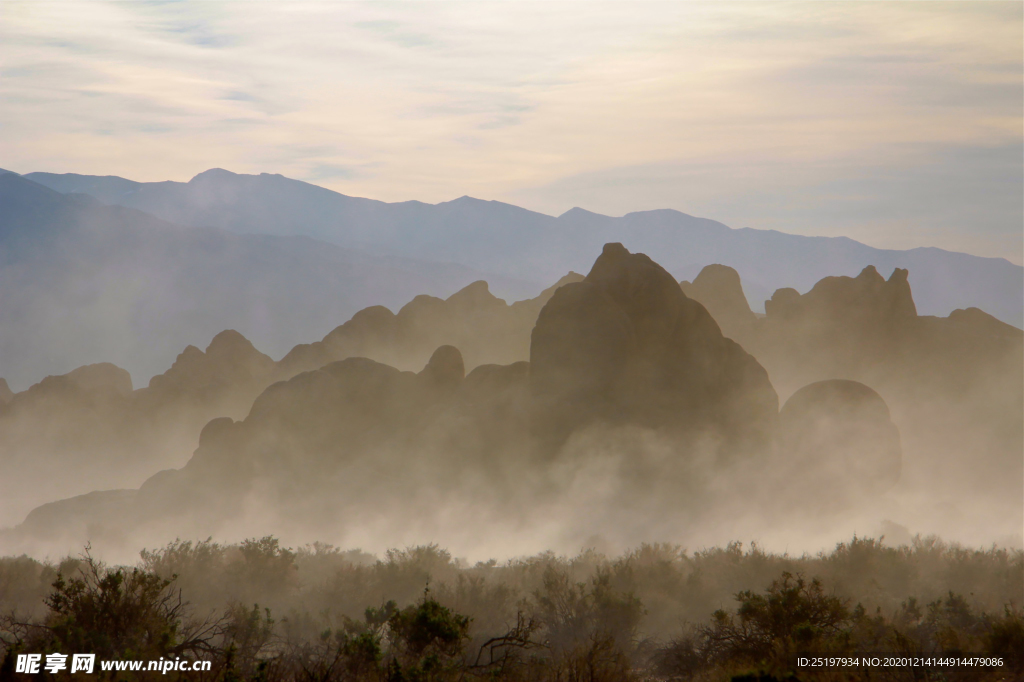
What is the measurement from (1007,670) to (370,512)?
30971 mm

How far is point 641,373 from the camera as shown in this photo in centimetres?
3878

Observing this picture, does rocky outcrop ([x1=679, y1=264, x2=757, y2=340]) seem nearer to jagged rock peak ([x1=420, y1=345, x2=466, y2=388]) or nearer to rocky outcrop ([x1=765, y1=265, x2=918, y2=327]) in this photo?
rocky outcrop ([x1=765, y1=265, x2=918, y2=327])

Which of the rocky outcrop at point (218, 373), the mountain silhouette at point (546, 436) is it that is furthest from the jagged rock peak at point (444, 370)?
the rocky outcrop at point (218, 373)

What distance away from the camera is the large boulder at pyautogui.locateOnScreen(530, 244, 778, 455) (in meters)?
37.9

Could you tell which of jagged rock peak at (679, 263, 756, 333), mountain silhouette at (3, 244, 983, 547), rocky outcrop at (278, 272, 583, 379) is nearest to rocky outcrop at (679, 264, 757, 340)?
jagged rock peak at (679, 263, 756, 333)

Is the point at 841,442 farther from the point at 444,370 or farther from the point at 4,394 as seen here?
the point at 4,394

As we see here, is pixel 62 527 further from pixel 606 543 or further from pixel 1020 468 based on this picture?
pixel 1020 468

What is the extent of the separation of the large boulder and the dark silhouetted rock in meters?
1.63

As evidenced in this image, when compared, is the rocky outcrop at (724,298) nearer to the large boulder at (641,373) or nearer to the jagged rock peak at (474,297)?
the jagged rock peak at (474,297)

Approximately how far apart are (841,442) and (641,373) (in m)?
10.6

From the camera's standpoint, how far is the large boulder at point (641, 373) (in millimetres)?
37938

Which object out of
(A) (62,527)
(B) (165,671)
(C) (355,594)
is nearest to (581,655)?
(B) (165,671)

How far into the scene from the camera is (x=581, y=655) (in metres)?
14.3

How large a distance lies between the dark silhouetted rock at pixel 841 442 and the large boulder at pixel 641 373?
1.63 meters
